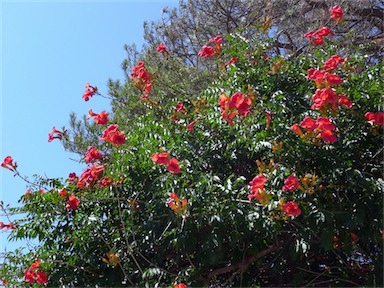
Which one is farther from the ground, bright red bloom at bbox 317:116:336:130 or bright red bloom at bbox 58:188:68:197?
bright red bloom at bbox 58:188:68:197

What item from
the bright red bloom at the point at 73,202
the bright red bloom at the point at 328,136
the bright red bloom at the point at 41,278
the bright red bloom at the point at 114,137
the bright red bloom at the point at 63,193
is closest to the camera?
the bright red bloom at the point at 328,136

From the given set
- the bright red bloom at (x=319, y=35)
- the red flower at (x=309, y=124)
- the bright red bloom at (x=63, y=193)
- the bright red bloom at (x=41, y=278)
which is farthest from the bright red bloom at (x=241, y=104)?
the bright red bloom at (x=41, y=278)

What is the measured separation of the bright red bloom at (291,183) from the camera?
3.03 m

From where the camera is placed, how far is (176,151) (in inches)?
145

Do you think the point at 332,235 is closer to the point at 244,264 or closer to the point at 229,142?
the point at 244,264

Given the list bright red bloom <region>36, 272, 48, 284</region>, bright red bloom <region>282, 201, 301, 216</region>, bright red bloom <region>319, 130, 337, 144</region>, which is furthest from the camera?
bright red bloom <region>36, 272, 48, 284</region>

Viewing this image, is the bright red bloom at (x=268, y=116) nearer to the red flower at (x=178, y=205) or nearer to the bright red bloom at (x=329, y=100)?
the bright red bloom at (x=329, y=100)

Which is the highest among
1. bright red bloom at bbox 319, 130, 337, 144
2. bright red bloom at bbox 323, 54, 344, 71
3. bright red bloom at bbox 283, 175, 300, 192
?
bright red bloom at bbox 323, 54, 344, 71

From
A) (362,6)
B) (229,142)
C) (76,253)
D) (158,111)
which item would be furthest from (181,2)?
(76,253)

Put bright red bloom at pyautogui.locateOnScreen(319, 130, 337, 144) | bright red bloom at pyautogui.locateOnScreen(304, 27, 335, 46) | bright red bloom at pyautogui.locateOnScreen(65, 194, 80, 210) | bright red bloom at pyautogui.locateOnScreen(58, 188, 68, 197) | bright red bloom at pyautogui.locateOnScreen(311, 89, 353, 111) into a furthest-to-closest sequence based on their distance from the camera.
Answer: bright red bloom at pyautogui.locateOnScreen(304, 27, 335, 46), bright red bloom at pyautogui.locateOnScreen(58, 188, 68, 197), bright red bloom at pyautogui.locateOnScreen(65, 194, 80, 210), bright red bloom at pyautogui.locateOnScreen(311, 89, 353, 111), bright red bloom at pyautogui.locateOnScreen(319, 130, 337, 144)

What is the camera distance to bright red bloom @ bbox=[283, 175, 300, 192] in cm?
303

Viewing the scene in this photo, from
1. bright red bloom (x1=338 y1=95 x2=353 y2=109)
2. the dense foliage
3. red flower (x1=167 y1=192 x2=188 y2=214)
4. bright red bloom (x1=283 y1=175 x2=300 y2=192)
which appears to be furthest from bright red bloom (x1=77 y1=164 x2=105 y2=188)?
bright red bloom (x1=338 y1=95 x2=353 y2=109)

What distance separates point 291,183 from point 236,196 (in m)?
0.39

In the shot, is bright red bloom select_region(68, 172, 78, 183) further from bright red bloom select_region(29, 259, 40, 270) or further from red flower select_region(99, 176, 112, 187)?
bright red bloom select_region(29, 259, 40, 270)
